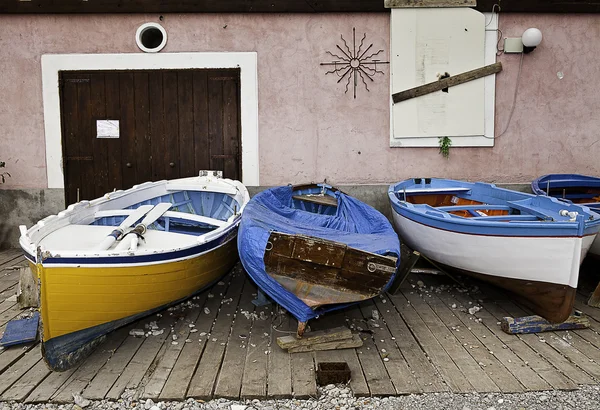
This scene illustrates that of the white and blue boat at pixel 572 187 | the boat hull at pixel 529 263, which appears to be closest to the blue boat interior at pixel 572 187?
the white and blue boat at pixel 572 187

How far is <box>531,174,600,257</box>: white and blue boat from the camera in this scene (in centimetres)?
599

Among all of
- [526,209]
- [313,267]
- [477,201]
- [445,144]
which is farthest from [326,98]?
[313,267]

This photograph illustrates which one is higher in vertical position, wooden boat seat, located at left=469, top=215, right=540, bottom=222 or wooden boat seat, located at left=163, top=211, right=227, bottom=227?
wooden boat seat, located at left=469, top=215, right=540, bottom=222

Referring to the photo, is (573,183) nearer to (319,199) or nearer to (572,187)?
(572,187)

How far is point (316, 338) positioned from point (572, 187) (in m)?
4.34

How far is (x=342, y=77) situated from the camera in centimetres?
655

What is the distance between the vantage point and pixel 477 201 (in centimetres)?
577

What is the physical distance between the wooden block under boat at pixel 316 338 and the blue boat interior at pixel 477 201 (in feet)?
4.89

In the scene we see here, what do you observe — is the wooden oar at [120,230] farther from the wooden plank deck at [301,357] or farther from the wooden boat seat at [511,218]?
the wooden boat seat at [511,218]

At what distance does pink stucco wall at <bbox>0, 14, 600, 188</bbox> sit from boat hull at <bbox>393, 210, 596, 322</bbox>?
→ 247 cm

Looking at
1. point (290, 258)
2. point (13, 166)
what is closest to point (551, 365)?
point (290, 258)

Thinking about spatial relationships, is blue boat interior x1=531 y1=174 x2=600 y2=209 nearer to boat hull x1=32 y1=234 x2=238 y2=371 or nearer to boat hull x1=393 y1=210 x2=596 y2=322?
boat hull x1=393 y1=210 x2=596 y2=322

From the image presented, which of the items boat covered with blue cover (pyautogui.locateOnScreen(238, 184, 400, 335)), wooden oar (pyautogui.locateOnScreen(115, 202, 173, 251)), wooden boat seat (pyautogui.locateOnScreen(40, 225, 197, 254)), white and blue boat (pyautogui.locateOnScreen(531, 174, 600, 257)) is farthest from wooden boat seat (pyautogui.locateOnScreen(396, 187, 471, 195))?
wooden boat seat (pyautogui.locateOnScreen(40, 225, 197, 254))

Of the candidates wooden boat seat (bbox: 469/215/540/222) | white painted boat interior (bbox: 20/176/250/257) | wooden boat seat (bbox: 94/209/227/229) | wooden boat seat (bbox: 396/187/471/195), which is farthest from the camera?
wooden boat seat (bbox: 396/187/471/195)
